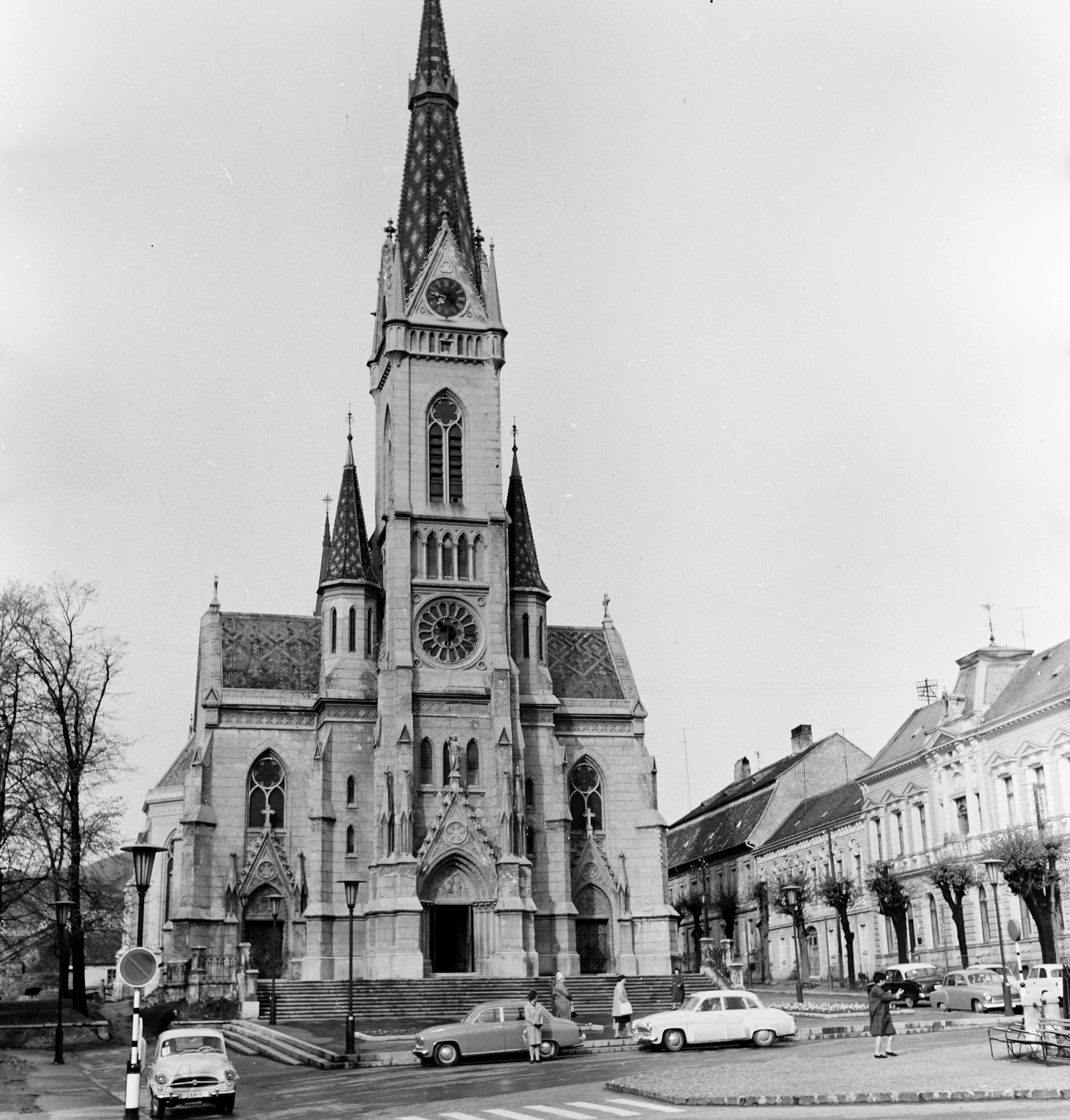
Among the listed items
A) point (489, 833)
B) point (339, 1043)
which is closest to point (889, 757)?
point (489, 833)

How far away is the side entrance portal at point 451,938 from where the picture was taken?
2247 inches

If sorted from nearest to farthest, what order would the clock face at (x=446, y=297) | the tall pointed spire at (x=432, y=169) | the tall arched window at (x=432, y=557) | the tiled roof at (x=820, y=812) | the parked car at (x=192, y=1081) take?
the parked car at (x=192, y=1081), the tall arched window at (x=432, y=557), the clock face at (x=446, y=297), the tall pointed spire at (x=432, y=169), the tiled roof at (x=820, y=812)

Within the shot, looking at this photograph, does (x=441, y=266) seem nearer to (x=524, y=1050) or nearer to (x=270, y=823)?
(x=270, y=823)

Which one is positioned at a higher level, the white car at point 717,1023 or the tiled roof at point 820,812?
the tiled roof at point 820,812

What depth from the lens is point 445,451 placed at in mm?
63344

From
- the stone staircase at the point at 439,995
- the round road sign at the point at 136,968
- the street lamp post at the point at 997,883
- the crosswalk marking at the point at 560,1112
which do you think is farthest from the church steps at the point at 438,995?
the round road sign at the point at 136,968

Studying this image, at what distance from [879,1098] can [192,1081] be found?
11384mm

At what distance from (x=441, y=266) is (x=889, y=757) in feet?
105

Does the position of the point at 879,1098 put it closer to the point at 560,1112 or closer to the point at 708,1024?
the point at 560,1112

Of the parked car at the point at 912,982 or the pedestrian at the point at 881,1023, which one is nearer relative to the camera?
the pedestrian at the point at 881,1023

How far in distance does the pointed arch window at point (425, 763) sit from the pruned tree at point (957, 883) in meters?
20.4

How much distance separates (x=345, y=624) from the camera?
61.5 m

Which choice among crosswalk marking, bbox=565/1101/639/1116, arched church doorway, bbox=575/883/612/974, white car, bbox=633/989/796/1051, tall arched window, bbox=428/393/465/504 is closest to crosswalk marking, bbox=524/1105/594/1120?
crosswalk marking, bbox=565/1101/639/1116

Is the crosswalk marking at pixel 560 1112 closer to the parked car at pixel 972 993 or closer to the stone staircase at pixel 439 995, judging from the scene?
the parked car at pixel 972 993
